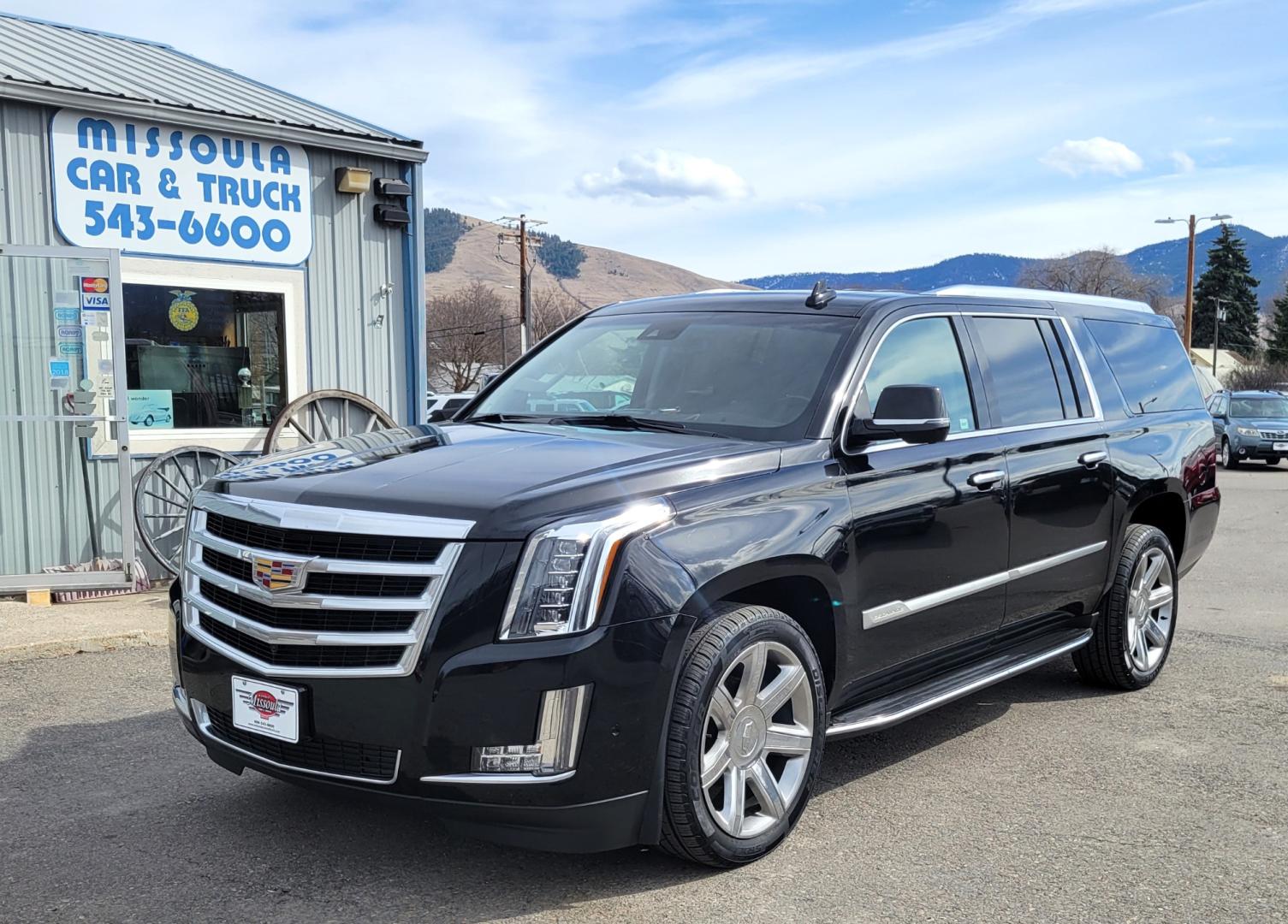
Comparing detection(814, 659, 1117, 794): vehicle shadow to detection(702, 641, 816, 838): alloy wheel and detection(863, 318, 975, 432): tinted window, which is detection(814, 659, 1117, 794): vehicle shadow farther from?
detection(863, 318, 975, 432): tinted window

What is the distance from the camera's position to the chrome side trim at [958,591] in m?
4.35

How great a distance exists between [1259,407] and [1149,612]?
68.8 feet

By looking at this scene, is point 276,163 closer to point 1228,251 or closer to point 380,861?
point 380,861

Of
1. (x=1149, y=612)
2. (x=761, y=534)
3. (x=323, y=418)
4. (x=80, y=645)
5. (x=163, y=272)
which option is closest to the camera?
(x=761, y=534)

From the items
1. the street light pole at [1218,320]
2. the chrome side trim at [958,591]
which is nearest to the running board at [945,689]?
the chrome side trim at [958,591]

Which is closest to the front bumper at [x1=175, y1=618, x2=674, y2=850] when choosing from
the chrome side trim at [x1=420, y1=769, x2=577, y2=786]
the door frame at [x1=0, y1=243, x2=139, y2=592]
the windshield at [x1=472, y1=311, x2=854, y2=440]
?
the chrome side trim at [x1=420, y1=769, x2=577, y2=786]

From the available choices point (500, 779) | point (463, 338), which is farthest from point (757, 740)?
point (463, 338)

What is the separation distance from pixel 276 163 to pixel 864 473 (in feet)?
24.6

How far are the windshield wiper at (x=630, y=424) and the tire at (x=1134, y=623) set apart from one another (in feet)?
8.85

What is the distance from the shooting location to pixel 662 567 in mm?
3533

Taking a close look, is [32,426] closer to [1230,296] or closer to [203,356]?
[203,356]

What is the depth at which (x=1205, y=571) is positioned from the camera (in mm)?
10461

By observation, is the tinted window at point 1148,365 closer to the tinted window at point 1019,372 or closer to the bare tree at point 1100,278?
the tinted window at point 1019,372

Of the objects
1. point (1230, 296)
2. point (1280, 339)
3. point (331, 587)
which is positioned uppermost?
point (1230, 296)
